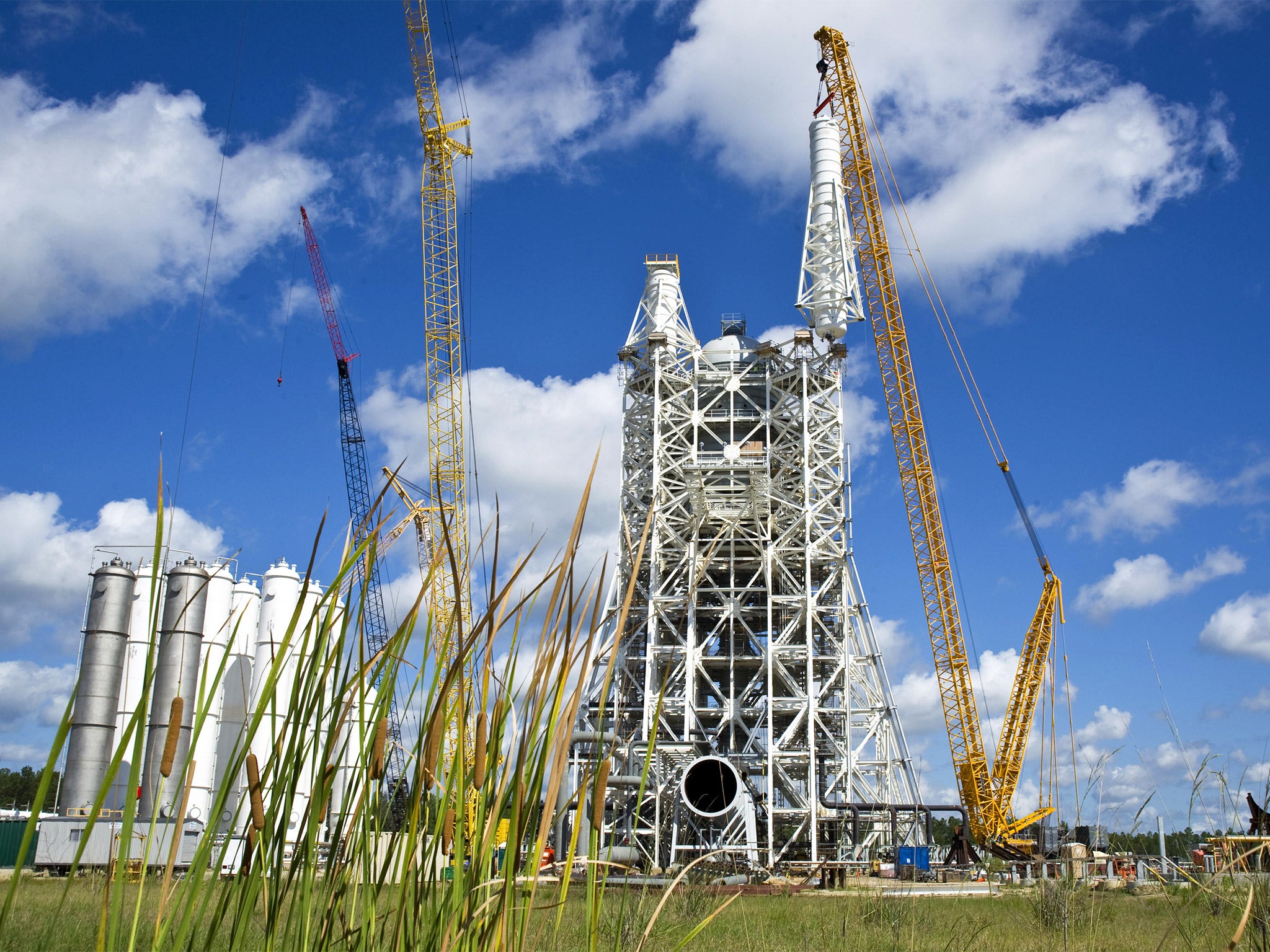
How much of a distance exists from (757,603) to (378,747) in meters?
46.6

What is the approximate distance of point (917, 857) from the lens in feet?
124

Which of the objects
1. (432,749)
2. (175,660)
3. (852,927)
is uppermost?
(175,660)

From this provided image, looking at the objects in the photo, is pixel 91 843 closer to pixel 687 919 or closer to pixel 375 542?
pixel 687 919

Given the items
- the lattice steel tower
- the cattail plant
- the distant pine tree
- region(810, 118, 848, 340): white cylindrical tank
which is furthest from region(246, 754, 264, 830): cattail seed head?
the distant pine tree

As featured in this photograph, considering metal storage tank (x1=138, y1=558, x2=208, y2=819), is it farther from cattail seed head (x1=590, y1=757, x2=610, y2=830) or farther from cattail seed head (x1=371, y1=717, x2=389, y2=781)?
cattail seed head (x1=590, y1=757, x2=610, y2=830)

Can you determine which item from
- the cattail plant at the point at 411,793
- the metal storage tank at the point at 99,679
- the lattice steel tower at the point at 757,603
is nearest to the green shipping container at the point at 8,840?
Result: the metal storage tank at the point at 99,679

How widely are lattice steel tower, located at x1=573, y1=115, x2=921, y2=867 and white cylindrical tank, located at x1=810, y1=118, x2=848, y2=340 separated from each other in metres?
0.11

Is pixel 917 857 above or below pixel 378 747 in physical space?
below

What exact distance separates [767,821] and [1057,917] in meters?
30.9

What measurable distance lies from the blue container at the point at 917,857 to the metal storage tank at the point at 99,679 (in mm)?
33937

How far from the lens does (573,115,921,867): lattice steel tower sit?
42.1 meters

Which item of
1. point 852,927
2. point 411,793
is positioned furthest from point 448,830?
point 852,927

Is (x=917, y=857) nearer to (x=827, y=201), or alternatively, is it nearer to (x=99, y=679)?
(x=827, y=201)

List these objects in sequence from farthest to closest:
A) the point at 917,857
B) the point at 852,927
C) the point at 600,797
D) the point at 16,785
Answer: the point at 16,785, the point at 917,857, the point at 852,927, the point at 600,797
